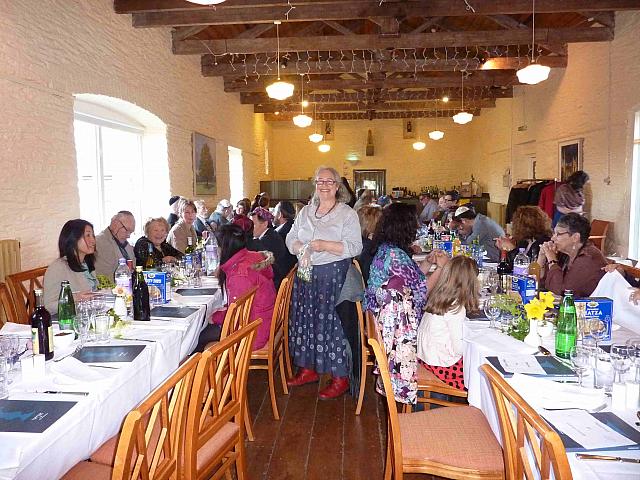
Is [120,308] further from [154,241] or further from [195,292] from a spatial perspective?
[154,241]

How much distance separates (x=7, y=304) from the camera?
3.39 meters

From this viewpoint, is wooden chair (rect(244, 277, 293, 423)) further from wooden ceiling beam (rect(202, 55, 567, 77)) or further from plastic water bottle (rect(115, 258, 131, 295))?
wooden ceiling beam (rect(202, 55, 567, 77))

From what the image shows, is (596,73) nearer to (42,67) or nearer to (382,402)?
(382,402)

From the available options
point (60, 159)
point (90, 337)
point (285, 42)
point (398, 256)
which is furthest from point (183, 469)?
point (285, 42)

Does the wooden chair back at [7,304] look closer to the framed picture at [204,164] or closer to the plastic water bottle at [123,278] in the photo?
the plastic water bottle at [123,278]

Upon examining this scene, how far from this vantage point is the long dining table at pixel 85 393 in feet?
5.24

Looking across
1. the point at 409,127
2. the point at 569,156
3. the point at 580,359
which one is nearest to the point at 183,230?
the point at 580,359

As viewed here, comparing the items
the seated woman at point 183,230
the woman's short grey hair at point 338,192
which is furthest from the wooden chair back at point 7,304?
the seated woman at point 183,230

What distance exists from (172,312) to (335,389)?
4.84ft

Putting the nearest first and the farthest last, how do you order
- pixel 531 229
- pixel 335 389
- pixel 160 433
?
1. pixel 160 433
2. pixel 335 389
3. pixel 531 229

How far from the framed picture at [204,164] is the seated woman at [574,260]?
22.9 feet

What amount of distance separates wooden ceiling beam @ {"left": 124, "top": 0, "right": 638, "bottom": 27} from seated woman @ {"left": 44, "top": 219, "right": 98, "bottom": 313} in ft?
12.6

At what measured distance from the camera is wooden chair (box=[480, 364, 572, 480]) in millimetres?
1345

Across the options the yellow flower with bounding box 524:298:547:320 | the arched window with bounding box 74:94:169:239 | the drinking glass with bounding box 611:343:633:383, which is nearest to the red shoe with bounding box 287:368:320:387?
the yellow flower with bounding box 524:298:547:320
